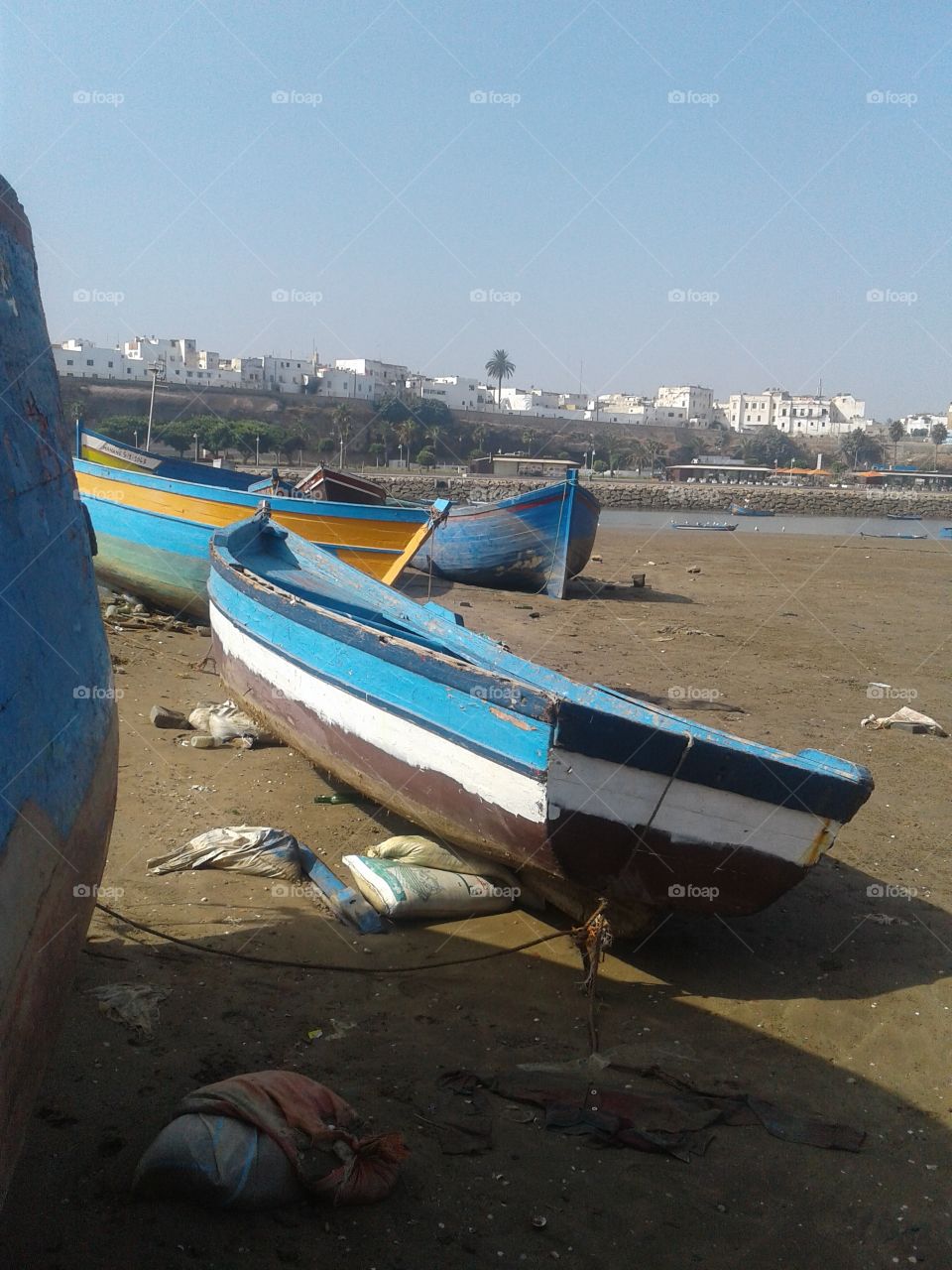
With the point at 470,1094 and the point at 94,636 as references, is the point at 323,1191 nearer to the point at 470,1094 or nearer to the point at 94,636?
the point at 470,1094

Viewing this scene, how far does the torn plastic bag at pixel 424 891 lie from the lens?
5.00m

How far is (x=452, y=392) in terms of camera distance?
12525 centimetres

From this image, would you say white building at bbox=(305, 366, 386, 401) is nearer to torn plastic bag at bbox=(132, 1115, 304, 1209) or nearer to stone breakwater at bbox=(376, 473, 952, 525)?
stone breakwater at bbox=(376, 473, 952, 525)

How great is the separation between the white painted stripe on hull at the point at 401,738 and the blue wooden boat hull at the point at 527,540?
9895mm

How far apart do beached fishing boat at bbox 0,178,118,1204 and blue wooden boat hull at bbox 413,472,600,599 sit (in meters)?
12.9

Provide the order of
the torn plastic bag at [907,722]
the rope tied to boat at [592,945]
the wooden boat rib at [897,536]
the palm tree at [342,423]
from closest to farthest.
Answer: the rope tied to boat at [592,945]
the torn plastic bag at [907,722]
the wooden boat rib at [897,536]
the palm tree at [342,423]

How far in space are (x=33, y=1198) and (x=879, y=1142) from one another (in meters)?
2.83

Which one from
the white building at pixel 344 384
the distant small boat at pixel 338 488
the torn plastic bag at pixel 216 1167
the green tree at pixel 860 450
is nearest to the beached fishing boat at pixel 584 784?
the torn plastic bag at pixel 216 1167

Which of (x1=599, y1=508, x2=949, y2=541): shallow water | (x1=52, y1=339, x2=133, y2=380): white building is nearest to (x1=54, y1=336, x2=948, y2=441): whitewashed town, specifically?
(x1=52, y1=339, x2=133, y2=380): white building

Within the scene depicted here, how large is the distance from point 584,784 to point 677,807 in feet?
1.44

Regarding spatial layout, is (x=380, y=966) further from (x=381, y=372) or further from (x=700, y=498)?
(x=381, y=372)

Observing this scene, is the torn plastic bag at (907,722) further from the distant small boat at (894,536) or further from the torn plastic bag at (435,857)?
the distant small boat at (894,536)

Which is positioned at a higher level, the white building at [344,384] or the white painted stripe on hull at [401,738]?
the white building at [344,384]

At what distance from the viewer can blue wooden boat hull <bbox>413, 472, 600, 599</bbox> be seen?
17156 millimetres
